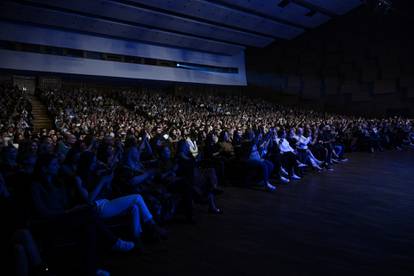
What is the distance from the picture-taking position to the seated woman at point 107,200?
3156 millimetres

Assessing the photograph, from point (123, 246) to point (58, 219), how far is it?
2.25 ft

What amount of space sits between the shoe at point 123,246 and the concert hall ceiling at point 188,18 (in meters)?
16.6

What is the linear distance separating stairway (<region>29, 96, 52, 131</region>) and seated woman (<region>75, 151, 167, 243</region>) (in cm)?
1141

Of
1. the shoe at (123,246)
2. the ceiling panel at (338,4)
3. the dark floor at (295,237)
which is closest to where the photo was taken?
the dark floor at (295,237)

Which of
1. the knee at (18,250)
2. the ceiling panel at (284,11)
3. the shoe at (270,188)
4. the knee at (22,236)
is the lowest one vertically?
the shoe at (270,188)

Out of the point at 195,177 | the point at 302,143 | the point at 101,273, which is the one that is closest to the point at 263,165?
the point at 195,177

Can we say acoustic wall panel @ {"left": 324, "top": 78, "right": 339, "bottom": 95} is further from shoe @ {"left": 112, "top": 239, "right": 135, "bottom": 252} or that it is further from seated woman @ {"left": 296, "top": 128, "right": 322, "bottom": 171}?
shoe @ {"left": 112, "top": 239, "right": 135, "bottom": 252}

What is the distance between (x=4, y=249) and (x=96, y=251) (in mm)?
683

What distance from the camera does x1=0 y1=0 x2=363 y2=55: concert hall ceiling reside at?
676 inches

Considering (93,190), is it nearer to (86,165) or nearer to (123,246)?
(86,165)

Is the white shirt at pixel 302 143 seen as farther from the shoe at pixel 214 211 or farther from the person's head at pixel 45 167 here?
the person's head at pixel 45 167

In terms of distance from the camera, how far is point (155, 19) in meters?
19.9

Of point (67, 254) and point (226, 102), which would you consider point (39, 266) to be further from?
point (226, 102)

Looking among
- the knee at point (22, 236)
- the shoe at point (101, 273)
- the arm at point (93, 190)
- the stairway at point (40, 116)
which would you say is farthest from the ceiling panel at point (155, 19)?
the shoe at point (101, 273)
